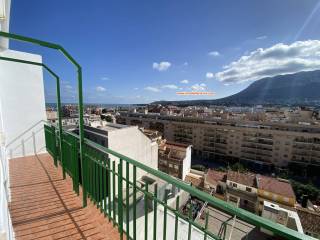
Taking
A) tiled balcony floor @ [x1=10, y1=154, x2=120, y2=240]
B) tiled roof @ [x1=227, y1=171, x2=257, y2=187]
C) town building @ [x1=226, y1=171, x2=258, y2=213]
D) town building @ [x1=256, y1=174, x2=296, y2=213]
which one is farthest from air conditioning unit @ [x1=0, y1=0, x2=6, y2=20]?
tiled roof @ [x1=227, y1=171, x2=257, y2=187]

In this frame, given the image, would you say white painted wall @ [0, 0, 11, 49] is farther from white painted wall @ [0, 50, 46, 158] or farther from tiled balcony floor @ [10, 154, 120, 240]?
tiled balcony floor @ [10, 154, 120, 240]

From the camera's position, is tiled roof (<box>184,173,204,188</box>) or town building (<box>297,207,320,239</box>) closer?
town building (<box>297,207,320,239</box>)

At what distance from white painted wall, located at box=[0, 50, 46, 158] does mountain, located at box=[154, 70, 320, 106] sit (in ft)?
419

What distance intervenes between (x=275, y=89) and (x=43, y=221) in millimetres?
204239

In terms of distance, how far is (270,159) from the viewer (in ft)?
98.6

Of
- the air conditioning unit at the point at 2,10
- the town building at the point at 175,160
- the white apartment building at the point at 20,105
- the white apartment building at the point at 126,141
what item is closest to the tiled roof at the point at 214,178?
the town building at the point at 175,160

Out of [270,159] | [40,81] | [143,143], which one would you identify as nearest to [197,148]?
[270,159]

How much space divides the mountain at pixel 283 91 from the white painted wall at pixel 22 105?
419 ft

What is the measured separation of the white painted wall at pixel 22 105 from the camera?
436cm

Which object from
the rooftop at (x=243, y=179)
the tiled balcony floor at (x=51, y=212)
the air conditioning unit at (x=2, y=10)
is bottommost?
the rooftop at (x=243, y=179)

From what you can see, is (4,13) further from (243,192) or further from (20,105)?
(243,192)

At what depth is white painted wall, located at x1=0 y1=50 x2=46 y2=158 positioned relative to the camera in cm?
436

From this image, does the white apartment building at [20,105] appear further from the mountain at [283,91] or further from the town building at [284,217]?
the mountain at [283,91]

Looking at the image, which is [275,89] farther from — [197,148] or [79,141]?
[79,141]
